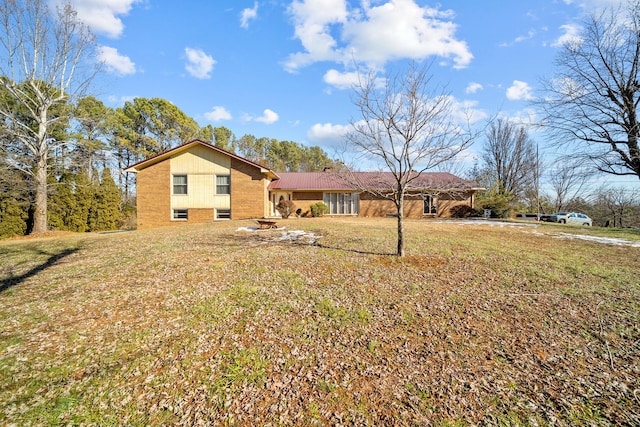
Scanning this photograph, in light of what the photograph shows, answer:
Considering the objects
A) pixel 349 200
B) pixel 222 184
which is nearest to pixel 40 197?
pixel 222 184

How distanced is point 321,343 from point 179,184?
64.3 ft

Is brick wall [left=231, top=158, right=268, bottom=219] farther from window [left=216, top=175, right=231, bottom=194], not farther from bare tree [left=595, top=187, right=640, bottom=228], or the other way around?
bare tree [left=595, top=187, right=640, bottom=228]

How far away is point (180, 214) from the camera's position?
20.0 metres

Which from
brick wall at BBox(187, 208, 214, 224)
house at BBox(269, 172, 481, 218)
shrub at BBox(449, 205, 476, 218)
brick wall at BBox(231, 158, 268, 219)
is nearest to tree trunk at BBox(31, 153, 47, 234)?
brick wall at BBox(187, 208, 214, 224)

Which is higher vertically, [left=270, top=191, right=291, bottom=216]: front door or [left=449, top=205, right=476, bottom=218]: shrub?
[left=270, top=191, right=291, bottom=216]: front door

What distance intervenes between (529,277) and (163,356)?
26.1 ft

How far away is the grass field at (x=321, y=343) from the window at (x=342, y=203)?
16.6 metres

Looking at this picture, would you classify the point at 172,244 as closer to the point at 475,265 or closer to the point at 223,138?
the point at 475,265

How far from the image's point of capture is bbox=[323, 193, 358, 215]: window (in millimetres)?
24078

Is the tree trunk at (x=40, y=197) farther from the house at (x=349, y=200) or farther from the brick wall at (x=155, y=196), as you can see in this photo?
the house at (x=349, y=200)

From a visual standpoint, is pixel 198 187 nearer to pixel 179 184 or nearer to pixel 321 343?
pixel 179 184

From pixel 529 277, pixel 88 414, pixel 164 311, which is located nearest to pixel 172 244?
pixel 164 311

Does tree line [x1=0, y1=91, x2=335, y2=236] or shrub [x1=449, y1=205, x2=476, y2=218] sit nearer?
tree line [x1=0, y1=91, x2=335, y2=236]

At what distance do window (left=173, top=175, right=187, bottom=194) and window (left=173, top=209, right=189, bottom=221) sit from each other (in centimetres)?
140
